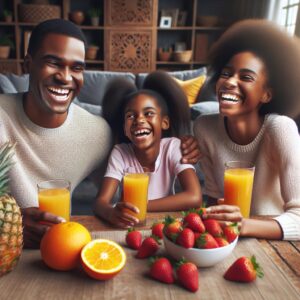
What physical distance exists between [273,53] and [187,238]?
2.88 ft

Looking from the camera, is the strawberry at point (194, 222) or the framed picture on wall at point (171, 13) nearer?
the strawberry at point (194, 222)

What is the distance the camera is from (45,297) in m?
0.80

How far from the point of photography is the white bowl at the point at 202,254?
0.88 metres

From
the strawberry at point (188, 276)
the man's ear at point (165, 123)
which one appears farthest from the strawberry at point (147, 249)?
the man's ear at point (165, 123)

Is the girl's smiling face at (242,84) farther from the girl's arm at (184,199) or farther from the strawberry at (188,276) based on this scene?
the strawberry at (188,276)

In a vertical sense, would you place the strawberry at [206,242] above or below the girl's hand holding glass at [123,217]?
above

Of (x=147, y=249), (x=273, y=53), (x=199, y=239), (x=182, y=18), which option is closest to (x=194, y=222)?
(x=199, y=239)

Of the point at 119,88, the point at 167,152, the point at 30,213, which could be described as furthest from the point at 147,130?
the point at 30,213

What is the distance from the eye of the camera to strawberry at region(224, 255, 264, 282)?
0.86 m

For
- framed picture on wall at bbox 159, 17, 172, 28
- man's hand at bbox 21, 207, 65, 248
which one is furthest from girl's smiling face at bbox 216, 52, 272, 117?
framed picture on wall at bbox 159, 17, 172, 28

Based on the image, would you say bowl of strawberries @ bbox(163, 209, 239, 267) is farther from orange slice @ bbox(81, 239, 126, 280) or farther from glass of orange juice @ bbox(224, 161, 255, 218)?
glass of orange juice @ bbox(224, 161, 255, 218)

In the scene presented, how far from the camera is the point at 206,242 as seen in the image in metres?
0.89

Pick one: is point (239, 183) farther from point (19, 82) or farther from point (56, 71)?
point (19, 82)

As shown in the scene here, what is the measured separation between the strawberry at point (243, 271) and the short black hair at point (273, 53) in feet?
2.58
